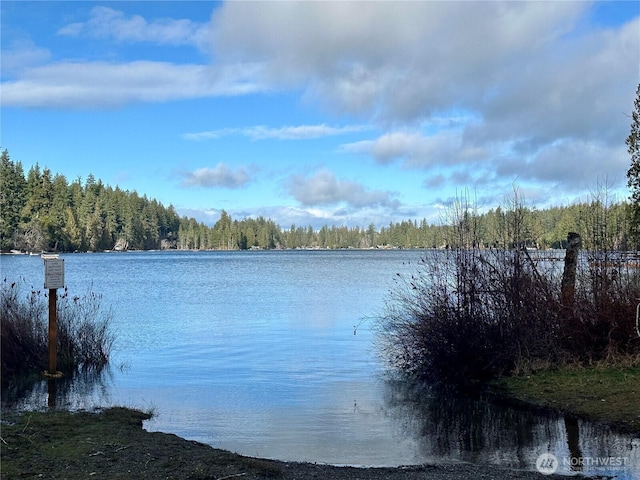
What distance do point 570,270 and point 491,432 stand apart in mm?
6133

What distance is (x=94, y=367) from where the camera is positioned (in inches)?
677

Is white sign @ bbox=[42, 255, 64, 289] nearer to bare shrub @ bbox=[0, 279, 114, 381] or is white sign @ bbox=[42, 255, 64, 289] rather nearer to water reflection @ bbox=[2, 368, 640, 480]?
bare shrub @ bbox=[0, 279, 114, 381]

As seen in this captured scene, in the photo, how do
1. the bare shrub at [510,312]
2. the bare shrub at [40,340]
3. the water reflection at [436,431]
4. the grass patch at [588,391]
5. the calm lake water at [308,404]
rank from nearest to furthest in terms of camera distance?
the water reflection at [436,431]
the calm lake water at [308,404]
the grass patch at [588,391]
the bare shrub at [510,312]
the bare shrub at [40,340]

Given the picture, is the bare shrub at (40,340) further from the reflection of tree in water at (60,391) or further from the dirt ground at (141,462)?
the dirt ground at (141,462)

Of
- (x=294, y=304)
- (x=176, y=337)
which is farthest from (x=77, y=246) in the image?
(x=176, y=337)

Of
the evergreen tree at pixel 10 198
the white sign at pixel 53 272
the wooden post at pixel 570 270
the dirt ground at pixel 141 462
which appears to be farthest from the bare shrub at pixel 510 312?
the evergreen tree at pixel 10 198

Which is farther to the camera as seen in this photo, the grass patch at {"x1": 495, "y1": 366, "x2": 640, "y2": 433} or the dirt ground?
the grass patch at {"x1": 495, "y1": 366, "x2": 640, "y2": 433}

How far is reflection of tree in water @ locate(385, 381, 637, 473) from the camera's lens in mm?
9789

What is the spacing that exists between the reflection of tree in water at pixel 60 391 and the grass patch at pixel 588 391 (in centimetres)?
923

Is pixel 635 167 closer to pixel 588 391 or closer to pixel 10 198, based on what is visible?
pixel 588 391

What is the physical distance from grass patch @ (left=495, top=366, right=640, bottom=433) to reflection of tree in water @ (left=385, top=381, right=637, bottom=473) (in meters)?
0.45

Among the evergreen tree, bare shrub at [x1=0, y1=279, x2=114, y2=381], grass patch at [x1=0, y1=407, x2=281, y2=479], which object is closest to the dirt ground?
grass patch at [x1=0, y1=407, x2=281, y2=479]

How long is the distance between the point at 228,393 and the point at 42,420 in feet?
16.0

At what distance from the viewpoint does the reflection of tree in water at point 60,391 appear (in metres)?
13.0
